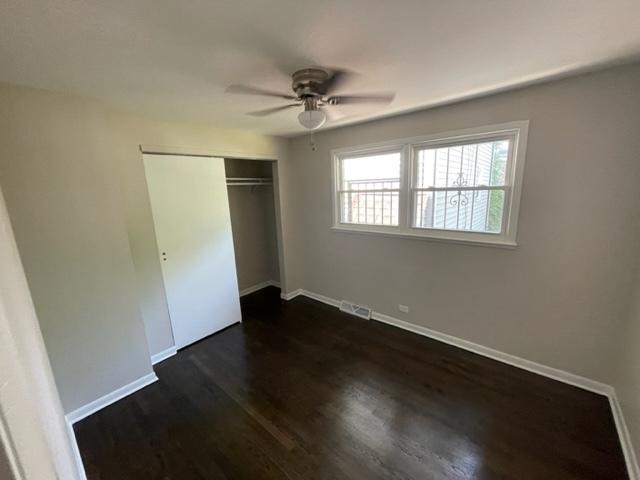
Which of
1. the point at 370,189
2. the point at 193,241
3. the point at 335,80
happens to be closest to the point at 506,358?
the point at 370,189

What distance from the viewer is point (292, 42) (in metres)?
1.31

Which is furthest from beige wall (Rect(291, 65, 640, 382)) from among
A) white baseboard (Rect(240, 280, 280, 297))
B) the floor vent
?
white baseboard (Rect(240, 280, 280, 297))

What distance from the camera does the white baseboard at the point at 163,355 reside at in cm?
267

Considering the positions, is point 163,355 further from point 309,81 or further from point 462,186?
point 462,186

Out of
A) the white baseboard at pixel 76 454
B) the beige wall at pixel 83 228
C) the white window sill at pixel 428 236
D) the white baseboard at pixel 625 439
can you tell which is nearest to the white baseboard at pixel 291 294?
the white window sill at pixel 428 236

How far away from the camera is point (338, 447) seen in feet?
5.71

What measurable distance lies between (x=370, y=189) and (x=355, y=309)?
61.4 inches

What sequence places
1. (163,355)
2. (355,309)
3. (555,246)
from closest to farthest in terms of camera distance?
(555,246)
(163,355)
(355,309)

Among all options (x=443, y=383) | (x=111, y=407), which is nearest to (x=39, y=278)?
(x=111, y=407)

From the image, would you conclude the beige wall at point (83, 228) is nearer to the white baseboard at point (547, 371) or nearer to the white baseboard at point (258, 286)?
the white baseboard at point (258, 286)

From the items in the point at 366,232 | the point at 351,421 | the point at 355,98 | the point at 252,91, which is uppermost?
the point at 252,91

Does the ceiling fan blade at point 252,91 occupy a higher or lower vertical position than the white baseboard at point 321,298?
higher

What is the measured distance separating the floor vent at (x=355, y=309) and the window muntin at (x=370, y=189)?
1096 mm

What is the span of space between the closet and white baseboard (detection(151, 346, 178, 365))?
1.56 meters
